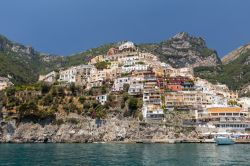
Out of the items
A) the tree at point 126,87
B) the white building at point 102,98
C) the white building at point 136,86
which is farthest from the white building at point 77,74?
the white building at point 136,86

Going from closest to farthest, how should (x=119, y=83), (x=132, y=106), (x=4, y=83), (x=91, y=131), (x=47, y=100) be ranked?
(x=91, y=131)
(x=132, y=106)
(x=47, y=100)
(x=119, y=83)
(x=4, y=83)

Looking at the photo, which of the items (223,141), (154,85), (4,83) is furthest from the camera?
(4,83)

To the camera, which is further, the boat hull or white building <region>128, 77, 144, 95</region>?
white building <region>128, 77, 144, 95</region>

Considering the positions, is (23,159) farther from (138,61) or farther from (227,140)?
(138,61)

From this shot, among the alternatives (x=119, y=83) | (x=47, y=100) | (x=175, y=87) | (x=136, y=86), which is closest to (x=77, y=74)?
(x=119, y=83)

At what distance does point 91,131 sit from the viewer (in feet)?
320

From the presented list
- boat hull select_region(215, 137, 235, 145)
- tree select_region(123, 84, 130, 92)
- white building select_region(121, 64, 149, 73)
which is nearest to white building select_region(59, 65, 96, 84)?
white building select_region(121, 64, 149, 73)

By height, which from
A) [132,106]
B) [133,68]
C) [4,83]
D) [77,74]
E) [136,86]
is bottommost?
[132,106]

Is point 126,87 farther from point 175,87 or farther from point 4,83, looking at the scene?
point 4,83

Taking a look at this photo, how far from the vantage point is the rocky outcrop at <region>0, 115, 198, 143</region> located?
311ft

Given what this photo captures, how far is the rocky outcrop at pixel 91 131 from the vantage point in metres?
94.9

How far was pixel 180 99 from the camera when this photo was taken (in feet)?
343

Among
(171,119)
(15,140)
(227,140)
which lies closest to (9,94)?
(15,140)

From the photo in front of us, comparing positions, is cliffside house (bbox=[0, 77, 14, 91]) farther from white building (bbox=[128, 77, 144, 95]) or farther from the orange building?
the orange building
